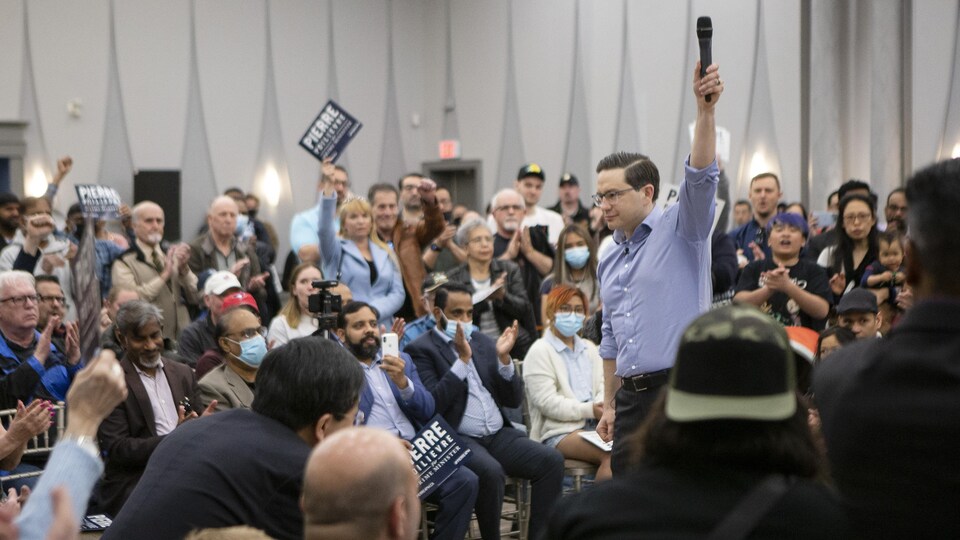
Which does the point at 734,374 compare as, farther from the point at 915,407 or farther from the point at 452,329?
the point at 452,329

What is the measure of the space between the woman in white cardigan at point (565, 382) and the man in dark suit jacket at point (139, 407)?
5.63 feet

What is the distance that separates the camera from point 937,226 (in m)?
1.77

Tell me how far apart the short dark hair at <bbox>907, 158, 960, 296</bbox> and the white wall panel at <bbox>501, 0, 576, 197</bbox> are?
11.3m

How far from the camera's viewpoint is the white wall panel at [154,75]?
11.5 meters

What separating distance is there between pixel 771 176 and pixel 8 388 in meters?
4.91

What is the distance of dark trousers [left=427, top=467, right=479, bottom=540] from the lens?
506 cm

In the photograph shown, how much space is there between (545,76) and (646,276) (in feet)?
31.1

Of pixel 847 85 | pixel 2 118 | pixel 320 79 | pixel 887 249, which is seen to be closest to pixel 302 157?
pixel 320 79

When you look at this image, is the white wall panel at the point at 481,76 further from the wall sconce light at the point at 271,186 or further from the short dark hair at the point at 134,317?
the short dark hair at the point at 134,317

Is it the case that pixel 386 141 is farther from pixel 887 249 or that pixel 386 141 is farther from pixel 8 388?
pixel 8 388

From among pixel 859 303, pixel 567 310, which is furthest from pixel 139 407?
pixel 859 303

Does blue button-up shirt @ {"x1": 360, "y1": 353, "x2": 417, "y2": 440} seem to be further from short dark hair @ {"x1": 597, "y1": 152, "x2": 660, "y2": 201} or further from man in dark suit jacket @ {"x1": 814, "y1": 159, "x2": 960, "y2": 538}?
man in dark suit jacket @ {"x1": 814, "y1": 159, "x2": 960, "y2": 538}

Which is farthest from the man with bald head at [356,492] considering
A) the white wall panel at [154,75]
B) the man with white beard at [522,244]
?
the white wall panel at [154,75]

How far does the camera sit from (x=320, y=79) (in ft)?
42.7
